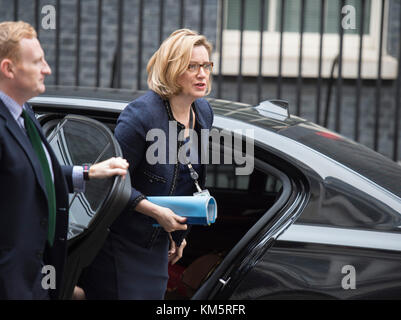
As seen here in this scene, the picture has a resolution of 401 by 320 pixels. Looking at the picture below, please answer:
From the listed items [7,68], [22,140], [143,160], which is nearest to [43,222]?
[22,140]

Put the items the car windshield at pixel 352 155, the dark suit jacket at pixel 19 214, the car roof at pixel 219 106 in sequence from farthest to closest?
1. the car roof at pixel 219 106
2. the car windshield at pixel 352 155
3. the dark suit jacket at pixel 19 214

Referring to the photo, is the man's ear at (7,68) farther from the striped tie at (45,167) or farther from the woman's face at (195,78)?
the woman's face at (195,78)

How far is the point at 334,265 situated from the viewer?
225cm

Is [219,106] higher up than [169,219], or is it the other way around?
[219,106]

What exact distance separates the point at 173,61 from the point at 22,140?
71cm

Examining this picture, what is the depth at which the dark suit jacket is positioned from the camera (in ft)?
5.71

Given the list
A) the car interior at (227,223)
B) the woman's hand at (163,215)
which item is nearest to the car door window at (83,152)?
the woman's hand at (163,215)

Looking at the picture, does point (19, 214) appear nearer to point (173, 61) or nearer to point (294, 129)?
point (173, 61)

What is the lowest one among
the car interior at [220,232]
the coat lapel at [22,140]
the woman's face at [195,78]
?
the car interior at [220,232]

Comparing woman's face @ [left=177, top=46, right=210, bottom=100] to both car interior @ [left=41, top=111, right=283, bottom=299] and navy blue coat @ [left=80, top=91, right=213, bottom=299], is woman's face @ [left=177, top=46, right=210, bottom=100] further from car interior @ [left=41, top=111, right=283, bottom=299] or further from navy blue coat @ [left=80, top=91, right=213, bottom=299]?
car interior @ [left=41, top=111, right=283, bottom=299]

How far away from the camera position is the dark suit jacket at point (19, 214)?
5.71ft

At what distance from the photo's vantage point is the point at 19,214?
5.77 feet
